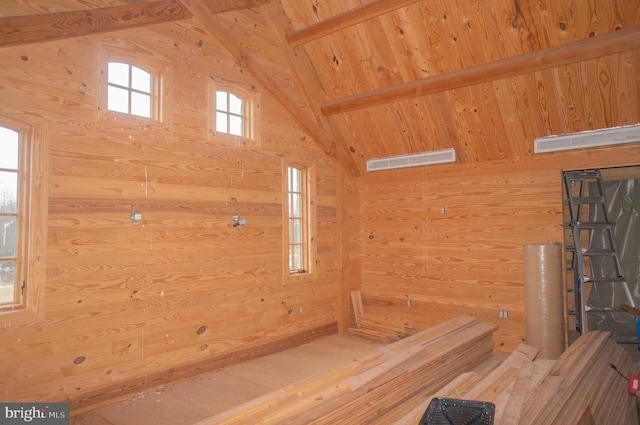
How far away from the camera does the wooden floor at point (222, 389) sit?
355 centimetres

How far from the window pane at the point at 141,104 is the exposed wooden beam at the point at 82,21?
68 cm

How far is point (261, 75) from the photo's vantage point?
5.15 m

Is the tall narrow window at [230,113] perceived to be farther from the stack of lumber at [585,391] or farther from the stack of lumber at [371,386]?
the stack of lumber at [585,391]

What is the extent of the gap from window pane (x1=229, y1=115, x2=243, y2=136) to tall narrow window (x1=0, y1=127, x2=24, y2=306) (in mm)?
2221

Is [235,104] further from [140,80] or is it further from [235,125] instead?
[140,80]

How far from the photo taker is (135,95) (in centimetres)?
419

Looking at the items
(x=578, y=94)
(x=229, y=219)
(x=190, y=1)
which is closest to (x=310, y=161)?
(x=229, y=219)

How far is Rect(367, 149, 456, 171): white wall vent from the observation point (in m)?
5.62

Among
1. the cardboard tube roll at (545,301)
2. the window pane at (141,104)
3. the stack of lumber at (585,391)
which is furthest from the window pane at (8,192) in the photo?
the cardboard tube roll at (545,301)

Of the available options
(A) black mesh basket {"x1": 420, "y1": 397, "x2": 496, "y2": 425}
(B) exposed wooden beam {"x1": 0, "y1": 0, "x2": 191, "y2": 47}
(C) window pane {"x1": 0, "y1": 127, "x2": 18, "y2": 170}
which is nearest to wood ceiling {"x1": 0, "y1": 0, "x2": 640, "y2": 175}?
(B) exposed wooden beam {"x1": 0, "y1": 0, "x2": 191, "y2": 47}

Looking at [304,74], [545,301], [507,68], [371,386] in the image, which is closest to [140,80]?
[304,74]

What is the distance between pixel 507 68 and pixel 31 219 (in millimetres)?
4588

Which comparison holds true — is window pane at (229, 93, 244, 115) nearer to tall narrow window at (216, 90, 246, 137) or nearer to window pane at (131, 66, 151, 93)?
tall narrow window at (216, 90, 246, 137)

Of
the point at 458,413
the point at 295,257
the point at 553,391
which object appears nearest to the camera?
the point at 458,413
